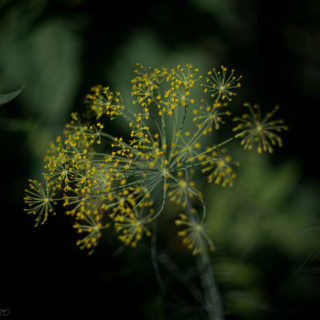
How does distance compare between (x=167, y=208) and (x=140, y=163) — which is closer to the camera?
(x=140, y=163)

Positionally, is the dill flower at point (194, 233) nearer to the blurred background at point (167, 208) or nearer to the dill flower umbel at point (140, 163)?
the dill flower umbel at point (140, 163)

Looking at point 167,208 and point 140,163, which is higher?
point 140,163

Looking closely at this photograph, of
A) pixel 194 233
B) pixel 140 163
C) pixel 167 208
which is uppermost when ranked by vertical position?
pixel 140 163

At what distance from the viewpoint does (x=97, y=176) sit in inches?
49.6

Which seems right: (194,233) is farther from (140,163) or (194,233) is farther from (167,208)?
(167,208)

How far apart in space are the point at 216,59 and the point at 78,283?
7.68 ft

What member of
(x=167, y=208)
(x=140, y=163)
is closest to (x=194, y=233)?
(x=140, y=163)

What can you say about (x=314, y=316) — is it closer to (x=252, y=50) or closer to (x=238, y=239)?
(x=238, y=239)

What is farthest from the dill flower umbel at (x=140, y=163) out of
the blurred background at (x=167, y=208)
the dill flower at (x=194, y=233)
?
the blurred background at (x=167, y=208)

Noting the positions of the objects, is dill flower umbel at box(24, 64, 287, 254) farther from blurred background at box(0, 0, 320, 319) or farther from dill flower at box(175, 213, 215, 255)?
blurred background at box(0, 0, 320, 319)

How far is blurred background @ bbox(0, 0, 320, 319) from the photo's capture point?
5.99ft

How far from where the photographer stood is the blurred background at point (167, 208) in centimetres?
183

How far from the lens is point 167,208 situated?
7.34ft

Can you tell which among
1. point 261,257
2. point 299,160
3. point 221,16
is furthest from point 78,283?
point 221,16
